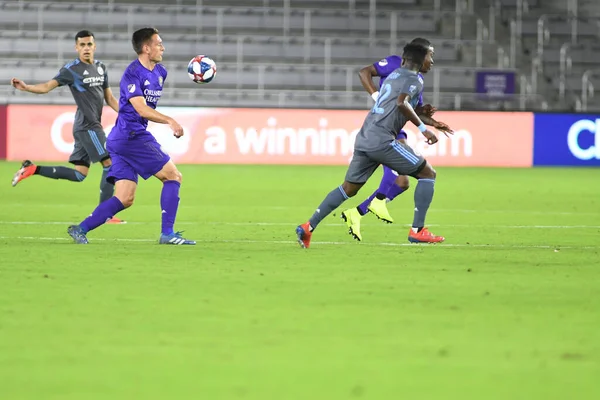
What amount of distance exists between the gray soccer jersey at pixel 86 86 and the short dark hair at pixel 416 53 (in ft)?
14.2

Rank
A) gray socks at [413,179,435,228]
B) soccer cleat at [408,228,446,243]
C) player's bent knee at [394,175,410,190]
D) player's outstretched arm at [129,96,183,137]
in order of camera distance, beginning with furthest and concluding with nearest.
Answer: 1. player's bent knee at [394,175,410,190]
2. soccer cleat at [408,228,446,243]
3. gray socks at [413,179,435,228]
4. player's outstretched arm at [129,96,183,137]

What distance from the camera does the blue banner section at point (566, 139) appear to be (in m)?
27.5

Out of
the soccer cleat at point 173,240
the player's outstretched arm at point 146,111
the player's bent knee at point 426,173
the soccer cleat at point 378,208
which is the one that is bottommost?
the soccer cleat at point 173,240

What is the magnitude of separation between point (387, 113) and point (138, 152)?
2259mm

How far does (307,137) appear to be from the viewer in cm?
2745

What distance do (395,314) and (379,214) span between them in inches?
228

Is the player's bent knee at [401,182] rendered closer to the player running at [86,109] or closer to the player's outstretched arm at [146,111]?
the player running at [86,109]

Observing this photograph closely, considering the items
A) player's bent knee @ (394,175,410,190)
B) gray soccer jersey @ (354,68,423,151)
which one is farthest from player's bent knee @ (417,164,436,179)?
player's bent knee @ (394,175,410,190)

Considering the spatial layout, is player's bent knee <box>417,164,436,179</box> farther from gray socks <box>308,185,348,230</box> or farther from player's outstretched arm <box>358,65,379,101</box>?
player's outstretched arm <box>358,65,379,101</box>

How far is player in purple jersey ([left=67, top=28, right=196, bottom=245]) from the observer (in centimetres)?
1066

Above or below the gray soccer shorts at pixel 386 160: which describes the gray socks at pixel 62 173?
below

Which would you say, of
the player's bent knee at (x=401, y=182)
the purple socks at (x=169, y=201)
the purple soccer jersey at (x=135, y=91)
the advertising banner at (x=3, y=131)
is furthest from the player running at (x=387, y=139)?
the advertising banner at (x=3, y=131)

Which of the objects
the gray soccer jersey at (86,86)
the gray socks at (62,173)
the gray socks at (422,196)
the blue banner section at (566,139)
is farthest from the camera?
the blue banner section at (566,139)

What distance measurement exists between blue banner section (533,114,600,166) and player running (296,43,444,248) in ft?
56.6
